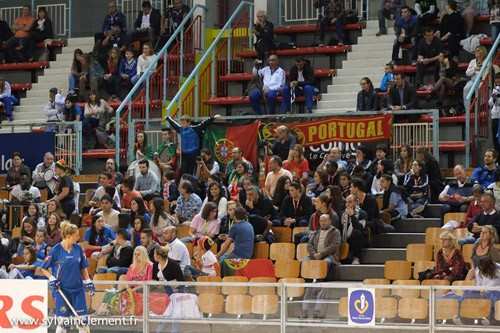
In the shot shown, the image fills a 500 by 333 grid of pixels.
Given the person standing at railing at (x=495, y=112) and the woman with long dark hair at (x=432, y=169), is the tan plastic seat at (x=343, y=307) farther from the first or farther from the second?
the person standing at railing at (x=495, y=112)

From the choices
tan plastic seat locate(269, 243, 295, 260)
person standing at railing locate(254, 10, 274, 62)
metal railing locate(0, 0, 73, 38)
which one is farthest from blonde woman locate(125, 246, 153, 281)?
metal railing locate(0, 0, 73, 38)

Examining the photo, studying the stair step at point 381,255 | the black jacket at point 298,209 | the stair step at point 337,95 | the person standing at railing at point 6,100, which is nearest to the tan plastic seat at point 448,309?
the stair step at point 381,255

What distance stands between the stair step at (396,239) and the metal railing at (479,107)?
95.3 inches

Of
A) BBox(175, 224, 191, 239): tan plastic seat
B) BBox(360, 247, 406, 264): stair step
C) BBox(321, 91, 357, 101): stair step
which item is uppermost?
BBox(321, 91, 357, 101): stair step

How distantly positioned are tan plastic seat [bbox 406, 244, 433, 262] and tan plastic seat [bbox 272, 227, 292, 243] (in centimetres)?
215

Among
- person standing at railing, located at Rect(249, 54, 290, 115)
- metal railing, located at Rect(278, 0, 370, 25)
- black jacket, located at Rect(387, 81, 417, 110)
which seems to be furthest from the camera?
metal railing, located at Rect(278, 0, 370, 25)

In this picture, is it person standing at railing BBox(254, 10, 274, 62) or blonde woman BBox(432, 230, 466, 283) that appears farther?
person standing at railing BBox(254, 10, 274, 62)

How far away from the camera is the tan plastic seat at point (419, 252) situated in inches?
821

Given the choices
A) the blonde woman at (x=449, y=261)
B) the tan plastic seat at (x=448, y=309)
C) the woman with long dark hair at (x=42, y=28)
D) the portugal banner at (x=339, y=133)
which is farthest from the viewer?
the woman with long dark hair at (x=42, y=28)

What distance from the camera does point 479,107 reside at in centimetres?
2447

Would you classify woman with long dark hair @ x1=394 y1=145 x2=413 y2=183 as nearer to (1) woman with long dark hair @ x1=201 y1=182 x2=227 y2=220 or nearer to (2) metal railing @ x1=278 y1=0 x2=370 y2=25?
(1) woman with long dark hair @ x1=201 y1=182 x2=227 y2=220

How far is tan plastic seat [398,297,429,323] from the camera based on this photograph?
56.2 feet

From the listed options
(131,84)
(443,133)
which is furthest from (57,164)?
(443,133)

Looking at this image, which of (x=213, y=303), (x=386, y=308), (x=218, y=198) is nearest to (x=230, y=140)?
(x=218, y=198)
